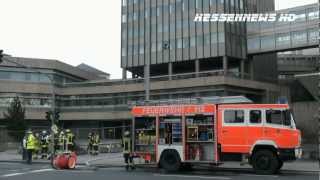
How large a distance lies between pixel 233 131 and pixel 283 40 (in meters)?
57.4

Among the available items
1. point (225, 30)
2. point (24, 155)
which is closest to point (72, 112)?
point (225, 30)

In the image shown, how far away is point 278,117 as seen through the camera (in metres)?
20.7

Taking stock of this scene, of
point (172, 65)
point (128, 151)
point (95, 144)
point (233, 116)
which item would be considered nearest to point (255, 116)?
point (233, 116)

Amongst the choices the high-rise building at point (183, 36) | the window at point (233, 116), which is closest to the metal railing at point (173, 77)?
the high-rise building at point (183, 36)

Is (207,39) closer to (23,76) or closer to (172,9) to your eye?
(172,9)

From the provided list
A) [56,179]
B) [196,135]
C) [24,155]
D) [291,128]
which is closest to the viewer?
[56,179]

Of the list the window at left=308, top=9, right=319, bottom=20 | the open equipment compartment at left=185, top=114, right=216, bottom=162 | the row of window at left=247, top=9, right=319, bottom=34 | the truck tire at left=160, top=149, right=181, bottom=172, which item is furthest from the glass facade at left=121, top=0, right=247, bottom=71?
the open equipment compartment at left=185, top=114, right=216, bottom=162

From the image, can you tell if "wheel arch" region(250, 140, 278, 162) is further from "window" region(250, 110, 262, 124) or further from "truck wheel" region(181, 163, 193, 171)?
"truck wheel" region(181, 163, 193, 171)

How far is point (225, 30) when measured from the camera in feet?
243

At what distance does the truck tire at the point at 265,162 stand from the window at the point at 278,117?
1.21 metres

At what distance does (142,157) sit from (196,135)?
2.85 meters

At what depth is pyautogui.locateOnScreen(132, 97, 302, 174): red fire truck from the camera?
20.6 m

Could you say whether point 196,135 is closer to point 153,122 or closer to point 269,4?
point 153,122

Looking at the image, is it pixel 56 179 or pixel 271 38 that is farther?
pixel 271 38
